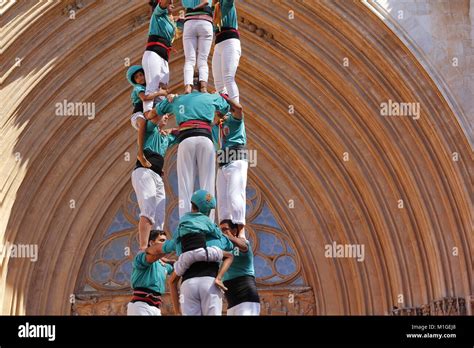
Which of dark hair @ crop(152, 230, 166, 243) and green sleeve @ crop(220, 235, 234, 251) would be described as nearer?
green sleeve @ crop(220, 235, 234, 251)

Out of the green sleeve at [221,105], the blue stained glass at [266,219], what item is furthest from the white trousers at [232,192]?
the blue stained glass at [266,219]

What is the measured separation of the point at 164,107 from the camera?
1345 centimetres

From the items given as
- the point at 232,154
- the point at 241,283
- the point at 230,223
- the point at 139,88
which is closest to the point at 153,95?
the point at 139,88

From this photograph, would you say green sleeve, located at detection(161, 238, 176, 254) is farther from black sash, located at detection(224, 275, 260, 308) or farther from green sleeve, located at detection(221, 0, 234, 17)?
green sleeve, located at detection(221, 0, 234, 17)

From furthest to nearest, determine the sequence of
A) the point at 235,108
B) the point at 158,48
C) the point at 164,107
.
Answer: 1. the point at 158,48
2. the point at 235,108
3. the point at 164,107

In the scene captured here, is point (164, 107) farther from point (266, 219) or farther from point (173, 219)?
point (266, 219)

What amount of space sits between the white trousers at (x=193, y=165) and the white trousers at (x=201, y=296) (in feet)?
3.79

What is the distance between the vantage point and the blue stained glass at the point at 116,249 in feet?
71.8

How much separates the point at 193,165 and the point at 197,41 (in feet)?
5.52

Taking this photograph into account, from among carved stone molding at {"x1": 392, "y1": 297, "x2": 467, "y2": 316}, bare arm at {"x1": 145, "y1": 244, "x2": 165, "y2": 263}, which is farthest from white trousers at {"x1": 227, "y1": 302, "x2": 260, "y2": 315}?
carved stone molding at {"x1": 392, "y1": 297, "x2": 467, "y2": 316}

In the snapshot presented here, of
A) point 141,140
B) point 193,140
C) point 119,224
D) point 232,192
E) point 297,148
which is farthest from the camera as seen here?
point 119,224

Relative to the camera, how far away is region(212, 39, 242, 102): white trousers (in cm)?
1425

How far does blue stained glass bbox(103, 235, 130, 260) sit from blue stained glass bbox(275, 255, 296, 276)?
2.60m

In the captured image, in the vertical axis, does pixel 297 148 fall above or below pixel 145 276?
above
